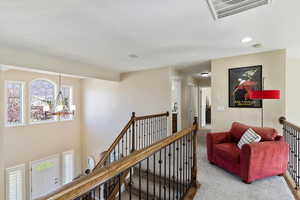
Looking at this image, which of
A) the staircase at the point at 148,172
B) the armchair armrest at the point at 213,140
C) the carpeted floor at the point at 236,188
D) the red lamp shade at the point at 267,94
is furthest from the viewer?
the armchair armrest at the point at 213,140

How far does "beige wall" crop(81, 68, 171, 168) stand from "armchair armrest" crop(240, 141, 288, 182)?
261 cm

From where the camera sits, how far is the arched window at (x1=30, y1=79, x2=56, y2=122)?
212 inches

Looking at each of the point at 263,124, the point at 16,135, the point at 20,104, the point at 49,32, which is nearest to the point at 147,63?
the point at 49,32

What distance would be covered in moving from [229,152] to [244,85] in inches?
68.4

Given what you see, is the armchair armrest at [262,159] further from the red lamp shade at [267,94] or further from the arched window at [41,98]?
the arched window at [41,98]

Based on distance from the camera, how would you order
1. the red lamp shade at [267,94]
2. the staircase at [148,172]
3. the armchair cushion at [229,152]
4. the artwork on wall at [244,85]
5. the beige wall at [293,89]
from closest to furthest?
1. the staircase at [148,172]
2. the armchair cushion at [229,152]
3. the red lamp shade at [267,94]
4. the artwork on wall at [244,85]
5. the beige wall at [293,89]

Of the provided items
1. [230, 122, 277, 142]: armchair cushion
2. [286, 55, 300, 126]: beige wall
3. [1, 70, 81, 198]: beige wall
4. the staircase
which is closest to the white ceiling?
[286, 55, 300, 126]: beige wall

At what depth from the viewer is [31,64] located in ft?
11.4

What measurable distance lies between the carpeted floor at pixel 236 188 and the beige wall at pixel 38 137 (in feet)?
18.2

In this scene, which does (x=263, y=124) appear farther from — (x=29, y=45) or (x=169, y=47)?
(x=29, y=45)

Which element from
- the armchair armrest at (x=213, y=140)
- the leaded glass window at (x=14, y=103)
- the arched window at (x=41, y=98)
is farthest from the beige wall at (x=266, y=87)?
the leaded glass window at (x=14, y=103)

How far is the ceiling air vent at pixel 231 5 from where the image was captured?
172cm

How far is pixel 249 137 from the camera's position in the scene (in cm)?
271

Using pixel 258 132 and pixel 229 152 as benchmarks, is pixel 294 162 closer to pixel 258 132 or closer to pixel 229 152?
pixel 258 132
